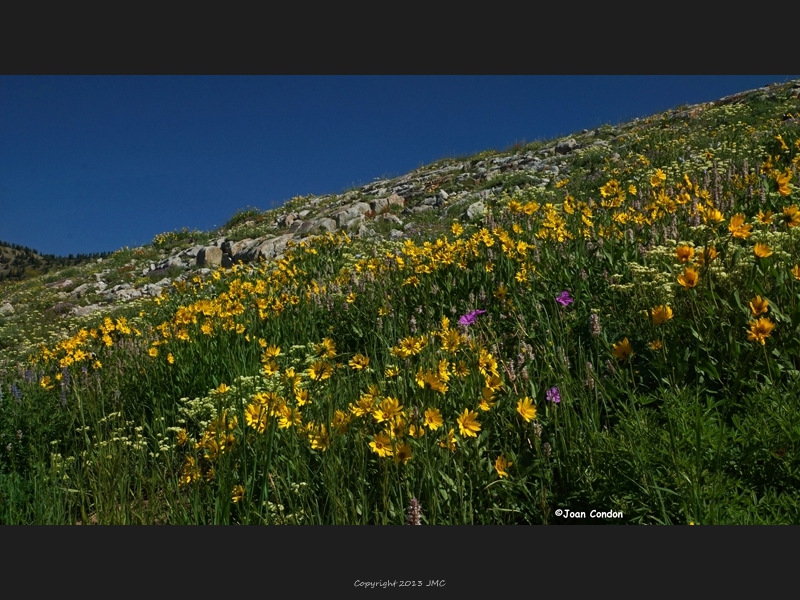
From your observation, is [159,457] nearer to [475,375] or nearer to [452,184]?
[475,375]

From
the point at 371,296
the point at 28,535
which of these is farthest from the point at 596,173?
the point at 28,535

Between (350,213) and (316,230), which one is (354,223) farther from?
(350,213)

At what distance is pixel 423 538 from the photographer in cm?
184

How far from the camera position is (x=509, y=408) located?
7.70ft

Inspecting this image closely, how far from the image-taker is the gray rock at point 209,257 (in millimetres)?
15234

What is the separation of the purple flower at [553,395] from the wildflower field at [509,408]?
0.02 metres

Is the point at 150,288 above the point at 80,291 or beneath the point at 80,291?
beneath

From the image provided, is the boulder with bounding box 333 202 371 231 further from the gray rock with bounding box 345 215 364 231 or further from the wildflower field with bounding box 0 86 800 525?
the wildflower field with bounding box 0 86 800 525

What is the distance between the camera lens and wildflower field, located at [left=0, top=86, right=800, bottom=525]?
6.56 ft

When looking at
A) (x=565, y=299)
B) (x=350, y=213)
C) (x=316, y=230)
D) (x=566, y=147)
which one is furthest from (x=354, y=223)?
(x=565, y=299)

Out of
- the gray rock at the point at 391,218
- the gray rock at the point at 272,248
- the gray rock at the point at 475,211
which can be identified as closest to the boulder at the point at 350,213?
the gray rock at the point at 391,218

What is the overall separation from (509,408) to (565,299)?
1.38 metres

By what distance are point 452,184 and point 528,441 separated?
14.3 meters

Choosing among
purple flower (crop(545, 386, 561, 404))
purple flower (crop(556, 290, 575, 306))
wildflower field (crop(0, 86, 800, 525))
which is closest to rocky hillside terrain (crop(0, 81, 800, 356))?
wildflower field (crop(0, 86, 800, 525))
